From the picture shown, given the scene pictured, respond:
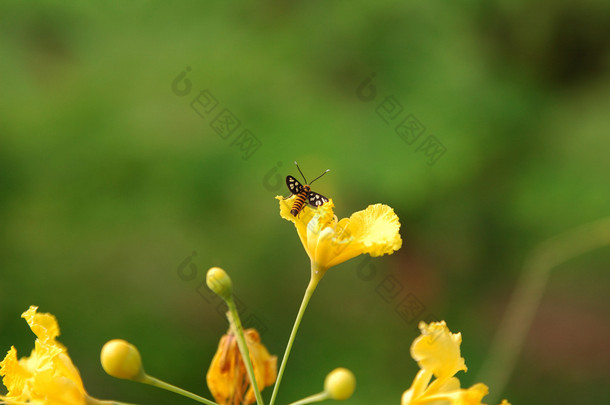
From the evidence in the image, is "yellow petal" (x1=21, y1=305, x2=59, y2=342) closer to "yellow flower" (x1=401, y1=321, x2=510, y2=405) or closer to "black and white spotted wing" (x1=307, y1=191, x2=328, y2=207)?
"black and white spotted wing" (x1=307, y1=191, x2=328, y2=207)

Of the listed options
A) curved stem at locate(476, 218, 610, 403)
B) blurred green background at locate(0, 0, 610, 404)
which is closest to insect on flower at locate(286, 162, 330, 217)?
blurred green background at locate(0, 0, 610, 404)

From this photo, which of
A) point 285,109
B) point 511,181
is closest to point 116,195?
point 285,109

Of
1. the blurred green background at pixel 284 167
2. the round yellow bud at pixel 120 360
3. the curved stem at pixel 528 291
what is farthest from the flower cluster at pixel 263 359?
the curved stem at pixel 528 291

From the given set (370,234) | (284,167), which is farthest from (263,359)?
(284,167)

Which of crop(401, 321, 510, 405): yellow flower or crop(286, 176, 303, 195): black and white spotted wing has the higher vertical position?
crop(286, 176, 303, 195): black and white spotted wing

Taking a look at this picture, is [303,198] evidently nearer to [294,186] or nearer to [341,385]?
[294,186]

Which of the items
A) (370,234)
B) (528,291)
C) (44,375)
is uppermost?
(528,291)

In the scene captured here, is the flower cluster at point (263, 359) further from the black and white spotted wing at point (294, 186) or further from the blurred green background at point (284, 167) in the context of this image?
the blurred green background at point (284, 167)
